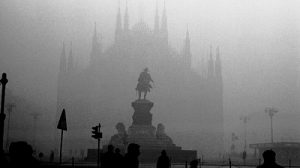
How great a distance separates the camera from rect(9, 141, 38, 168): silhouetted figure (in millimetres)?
6984

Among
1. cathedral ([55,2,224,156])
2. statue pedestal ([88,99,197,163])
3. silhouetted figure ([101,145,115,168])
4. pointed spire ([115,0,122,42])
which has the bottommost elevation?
silhouetted figure ([101,145,115,168])

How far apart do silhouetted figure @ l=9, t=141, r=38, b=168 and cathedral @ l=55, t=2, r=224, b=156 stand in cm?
11133

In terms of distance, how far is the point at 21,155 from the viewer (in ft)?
23.2

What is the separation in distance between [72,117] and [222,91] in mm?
39543

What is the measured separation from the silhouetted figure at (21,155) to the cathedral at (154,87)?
111334 mm

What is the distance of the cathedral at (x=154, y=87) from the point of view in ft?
398

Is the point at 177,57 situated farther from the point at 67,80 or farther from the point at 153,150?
the point at 153,150

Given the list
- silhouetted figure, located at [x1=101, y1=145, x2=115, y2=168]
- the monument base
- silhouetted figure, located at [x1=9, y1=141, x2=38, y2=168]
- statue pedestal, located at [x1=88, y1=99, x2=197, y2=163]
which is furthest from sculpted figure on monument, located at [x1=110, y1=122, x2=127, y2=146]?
silhouetted figure, located at [x1=9, y1=141, x2=38, y2=168]

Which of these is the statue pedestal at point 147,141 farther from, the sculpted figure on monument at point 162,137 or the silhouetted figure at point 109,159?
the silhouetted figure at point 109,159

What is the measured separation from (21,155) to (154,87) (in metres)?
121

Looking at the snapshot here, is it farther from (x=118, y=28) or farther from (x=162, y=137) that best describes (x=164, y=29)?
(x=162, y=137)

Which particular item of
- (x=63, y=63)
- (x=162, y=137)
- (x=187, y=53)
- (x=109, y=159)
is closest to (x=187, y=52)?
(x=187, y=53)

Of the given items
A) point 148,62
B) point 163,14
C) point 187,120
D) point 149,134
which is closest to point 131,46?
point 148,62

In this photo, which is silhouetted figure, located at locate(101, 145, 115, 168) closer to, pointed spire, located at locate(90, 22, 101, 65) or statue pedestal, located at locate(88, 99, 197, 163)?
statue pedestal, located at locate(88, 99, 197, 163)
